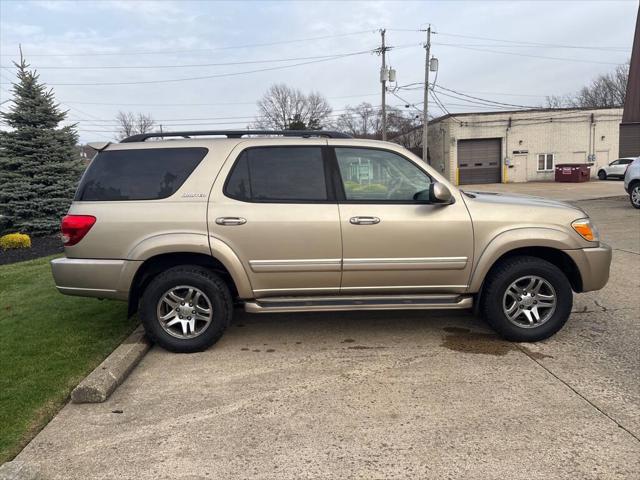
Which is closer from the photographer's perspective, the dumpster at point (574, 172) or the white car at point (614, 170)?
the white car at point (614, 170)

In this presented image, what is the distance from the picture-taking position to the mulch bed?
33.2ft

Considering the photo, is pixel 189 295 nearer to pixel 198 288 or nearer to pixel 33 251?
pixel 198 288

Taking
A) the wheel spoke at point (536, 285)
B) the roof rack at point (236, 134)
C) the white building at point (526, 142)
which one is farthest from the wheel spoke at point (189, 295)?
the white building at point (526, 142)

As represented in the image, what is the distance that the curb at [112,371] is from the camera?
3.52m

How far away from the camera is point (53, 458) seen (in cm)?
288

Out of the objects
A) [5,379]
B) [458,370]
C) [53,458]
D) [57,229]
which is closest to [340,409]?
[458,370]

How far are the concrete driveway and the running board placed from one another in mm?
398

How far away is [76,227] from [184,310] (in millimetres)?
1167

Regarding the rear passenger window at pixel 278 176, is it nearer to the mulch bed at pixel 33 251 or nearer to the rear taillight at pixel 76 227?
the rear taillight at pixel 76 227

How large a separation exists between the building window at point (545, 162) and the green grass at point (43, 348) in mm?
37612

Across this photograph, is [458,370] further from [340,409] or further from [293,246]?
[293,246]

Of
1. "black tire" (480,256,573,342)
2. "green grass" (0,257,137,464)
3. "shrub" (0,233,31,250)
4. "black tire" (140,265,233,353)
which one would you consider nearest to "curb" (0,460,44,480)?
"green grass" (0,257,137,464)

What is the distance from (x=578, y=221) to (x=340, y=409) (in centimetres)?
275

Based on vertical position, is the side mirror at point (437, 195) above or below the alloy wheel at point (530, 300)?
above
